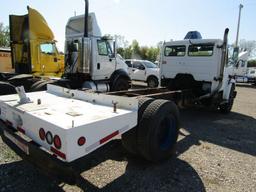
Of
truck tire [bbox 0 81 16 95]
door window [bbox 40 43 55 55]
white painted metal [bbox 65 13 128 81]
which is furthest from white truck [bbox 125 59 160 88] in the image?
truck tire [bbox 0 81 16 95]

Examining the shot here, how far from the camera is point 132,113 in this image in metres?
2.89

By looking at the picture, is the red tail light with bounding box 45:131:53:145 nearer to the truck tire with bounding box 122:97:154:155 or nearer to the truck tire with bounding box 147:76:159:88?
the truck tire with bounding box 122:97:154:155

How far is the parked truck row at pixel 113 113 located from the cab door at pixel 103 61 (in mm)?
1766

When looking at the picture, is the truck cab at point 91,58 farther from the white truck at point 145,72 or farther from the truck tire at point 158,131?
the truck tire at point 158,131

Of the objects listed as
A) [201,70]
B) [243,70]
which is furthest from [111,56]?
[243,70]

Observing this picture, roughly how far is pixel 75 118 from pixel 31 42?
8118mm

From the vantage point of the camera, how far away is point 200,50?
7.12 meters

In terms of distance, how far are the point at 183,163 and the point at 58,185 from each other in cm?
207

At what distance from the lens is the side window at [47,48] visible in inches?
383

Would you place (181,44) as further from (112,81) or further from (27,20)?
(27,20)

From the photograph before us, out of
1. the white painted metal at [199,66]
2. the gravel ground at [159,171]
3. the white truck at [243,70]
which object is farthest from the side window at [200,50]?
the white truck at [243,70]

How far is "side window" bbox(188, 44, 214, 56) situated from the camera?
6863 millimetres

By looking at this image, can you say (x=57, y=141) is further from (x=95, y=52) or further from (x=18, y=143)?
(x=95, y=52)

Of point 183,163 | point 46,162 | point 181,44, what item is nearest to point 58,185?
point 46,162
